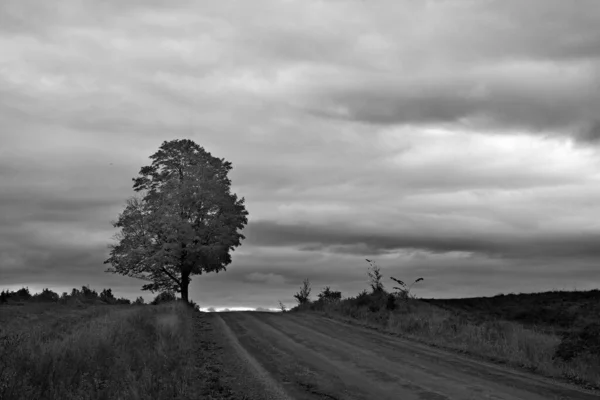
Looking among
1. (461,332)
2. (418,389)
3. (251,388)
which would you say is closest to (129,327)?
(251,388)

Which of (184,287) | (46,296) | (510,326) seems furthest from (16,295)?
(510,326)

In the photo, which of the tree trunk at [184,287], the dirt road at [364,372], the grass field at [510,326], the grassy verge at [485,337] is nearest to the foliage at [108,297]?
the tree trunk at [184,287]

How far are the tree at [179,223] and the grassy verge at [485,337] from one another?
532 inches

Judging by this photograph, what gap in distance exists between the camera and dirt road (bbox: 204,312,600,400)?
37.4ft

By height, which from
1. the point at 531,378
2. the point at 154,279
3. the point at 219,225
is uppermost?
the point at 219,225

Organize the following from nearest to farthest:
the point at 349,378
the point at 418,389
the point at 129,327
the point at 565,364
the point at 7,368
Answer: the point at 7,368, the point at 418,389, the point at 349,378, the point at 565,364, the point at 129,327

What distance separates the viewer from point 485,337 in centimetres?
2041

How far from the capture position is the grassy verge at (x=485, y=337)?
14.8m

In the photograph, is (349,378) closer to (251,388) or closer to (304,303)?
(251,388)

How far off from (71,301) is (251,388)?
33970mm

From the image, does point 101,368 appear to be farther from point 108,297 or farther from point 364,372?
point 108,297

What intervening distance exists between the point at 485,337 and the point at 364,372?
858 cm

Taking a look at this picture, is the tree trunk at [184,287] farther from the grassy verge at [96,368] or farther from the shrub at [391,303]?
the grassy verge at [96,368]

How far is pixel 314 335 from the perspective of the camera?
22.0 meters
